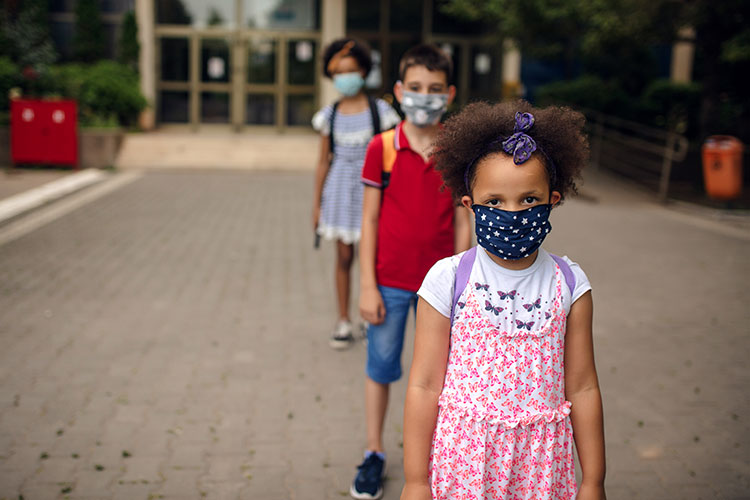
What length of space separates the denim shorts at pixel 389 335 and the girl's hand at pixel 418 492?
1.27 meters

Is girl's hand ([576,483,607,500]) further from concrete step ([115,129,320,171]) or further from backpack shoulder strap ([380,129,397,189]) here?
concrete step ([115,129,320,171])

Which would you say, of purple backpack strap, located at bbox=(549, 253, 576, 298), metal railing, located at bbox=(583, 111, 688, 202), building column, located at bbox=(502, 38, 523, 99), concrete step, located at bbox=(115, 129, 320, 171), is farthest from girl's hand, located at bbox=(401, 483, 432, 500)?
building column, located at bbox=(502, 38, 523, 99)

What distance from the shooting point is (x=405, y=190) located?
3.32 meters

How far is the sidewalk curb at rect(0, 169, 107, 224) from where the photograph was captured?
10.3m

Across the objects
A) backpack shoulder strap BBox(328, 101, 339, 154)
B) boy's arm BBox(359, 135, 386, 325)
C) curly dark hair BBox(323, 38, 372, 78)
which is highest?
curly dark hair BBox(323, 38, 372, 78)

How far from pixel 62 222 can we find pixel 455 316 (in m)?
9.03

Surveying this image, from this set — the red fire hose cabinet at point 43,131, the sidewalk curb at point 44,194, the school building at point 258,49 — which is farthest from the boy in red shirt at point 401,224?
the school building at point 258,49

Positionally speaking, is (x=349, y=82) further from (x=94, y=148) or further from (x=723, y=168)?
(x=94, y=148)

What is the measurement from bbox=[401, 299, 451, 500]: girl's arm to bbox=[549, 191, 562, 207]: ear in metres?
0.44

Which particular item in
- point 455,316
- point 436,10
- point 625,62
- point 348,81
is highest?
point 436,10

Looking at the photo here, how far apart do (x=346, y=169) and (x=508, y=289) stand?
3.19m

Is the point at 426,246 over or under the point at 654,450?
over

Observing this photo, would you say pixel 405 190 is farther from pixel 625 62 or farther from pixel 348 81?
pixel 625 62

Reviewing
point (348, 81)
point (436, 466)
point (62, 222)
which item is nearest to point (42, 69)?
point (62, 222)
